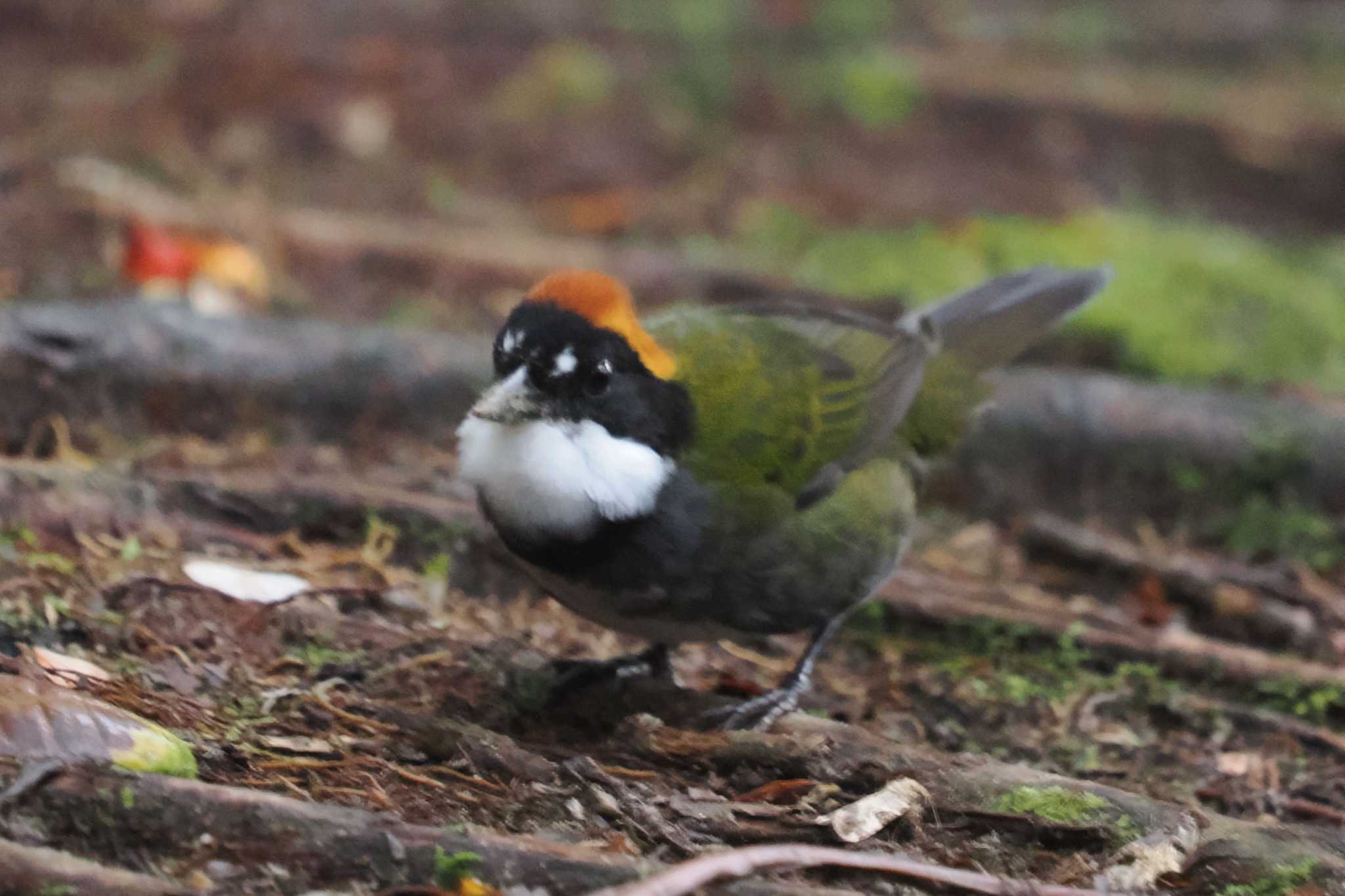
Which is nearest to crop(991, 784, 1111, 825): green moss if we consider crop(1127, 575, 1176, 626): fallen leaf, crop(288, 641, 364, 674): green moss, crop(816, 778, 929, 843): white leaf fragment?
crop(816, 778, 929, 843): white leaf fragment

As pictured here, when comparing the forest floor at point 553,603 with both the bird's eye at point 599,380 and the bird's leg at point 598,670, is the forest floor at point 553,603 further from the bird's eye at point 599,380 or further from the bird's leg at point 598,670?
the bird's eye at point 599,380

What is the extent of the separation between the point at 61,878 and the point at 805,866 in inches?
45.1

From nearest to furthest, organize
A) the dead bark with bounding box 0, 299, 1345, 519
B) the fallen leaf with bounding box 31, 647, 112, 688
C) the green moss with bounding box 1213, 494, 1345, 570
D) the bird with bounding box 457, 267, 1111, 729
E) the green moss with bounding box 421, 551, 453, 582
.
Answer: the fallen leaf with bounding box 31, 647, 112, 688
the bird with bounding box 457, 267, 1111, 729
the green moss with bounding box 421, 551, 453, 582
the dead bark with bounding box 0, 299, 1345, 519
the green moss with bounding box 1213, 494, 1345, 570

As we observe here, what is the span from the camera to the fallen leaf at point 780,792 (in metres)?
2.80

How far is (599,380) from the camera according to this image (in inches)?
121

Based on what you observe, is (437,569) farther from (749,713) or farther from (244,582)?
(749,713)

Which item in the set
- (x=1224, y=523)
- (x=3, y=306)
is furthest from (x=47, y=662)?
(x=1224, y=523)

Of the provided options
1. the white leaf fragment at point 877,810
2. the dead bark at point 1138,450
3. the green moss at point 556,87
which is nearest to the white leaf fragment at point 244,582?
the white leaf fragment at point 877,810

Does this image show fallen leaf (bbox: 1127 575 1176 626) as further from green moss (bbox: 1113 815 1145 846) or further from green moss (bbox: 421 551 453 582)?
green moss (bbox: 421 551 453 582)

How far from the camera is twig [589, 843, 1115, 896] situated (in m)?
2.19

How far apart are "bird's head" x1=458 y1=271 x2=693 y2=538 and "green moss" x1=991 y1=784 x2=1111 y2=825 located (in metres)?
0.96

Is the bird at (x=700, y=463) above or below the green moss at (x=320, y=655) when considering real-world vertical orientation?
above

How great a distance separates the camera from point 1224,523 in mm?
4672

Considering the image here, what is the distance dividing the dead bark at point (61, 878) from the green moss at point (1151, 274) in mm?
4034
